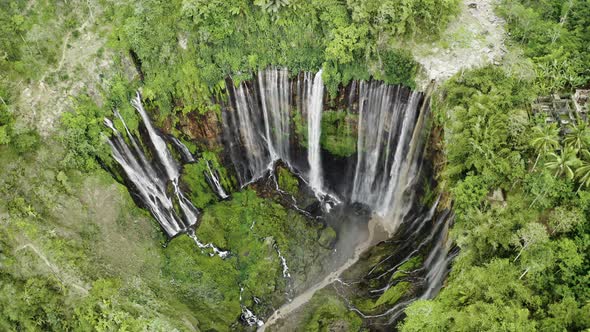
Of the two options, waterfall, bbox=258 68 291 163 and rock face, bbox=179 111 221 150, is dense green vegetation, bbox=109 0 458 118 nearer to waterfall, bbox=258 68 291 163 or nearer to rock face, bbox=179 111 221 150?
rock face, bbox=179 111 221 150

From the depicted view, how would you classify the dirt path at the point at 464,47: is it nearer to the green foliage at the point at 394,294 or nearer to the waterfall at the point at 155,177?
the green foliage at the point at 394,294

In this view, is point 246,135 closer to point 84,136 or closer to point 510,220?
point 84,136

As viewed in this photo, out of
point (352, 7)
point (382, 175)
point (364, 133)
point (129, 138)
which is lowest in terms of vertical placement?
point (382, 175)

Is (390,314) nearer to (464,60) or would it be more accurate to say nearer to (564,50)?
(464,60)

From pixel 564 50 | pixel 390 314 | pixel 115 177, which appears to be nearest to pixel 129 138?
pixel 115 177

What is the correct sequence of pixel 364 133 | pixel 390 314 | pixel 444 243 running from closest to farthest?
1. pixel 444 243
2. pixel 390 314
3. pixel 364 133

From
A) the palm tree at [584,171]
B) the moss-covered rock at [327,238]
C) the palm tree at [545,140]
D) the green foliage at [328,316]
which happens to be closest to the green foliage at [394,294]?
the green foliage at [328,316]
